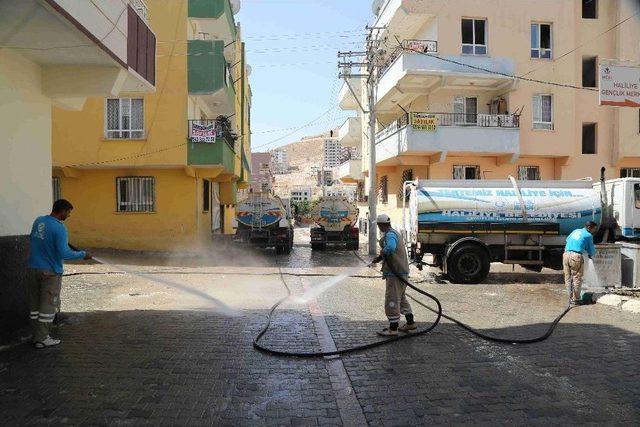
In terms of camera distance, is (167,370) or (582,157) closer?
(167,370)

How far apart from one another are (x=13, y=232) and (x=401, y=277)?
5266 millimetres

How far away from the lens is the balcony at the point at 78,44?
6312mm

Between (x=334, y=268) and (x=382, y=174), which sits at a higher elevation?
(x=382, y=174)

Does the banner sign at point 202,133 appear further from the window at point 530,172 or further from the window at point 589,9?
the window at point 589,9

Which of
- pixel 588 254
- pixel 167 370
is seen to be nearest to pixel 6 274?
pixel 167 370

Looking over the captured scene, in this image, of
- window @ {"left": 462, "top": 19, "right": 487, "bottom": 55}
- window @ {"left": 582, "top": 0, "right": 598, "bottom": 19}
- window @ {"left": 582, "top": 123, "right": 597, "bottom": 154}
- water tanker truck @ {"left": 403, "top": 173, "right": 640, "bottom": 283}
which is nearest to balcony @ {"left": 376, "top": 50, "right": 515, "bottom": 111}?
window @ {"left": 462, "top": 19, "right": 487, "bottom": 55}

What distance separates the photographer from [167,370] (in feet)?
18.3

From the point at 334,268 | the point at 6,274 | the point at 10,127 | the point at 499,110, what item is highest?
the point at 499,110

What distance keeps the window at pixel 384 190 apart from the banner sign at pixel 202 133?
11.8 m

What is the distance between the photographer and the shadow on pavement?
4.47m

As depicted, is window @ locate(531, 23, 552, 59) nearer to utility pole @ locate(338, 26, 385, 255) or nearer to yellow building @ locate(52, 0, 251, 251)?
utility pole @ locate(338, 26, 385, 255)

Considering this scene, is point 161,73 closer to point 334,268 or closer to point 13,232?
point 334,268

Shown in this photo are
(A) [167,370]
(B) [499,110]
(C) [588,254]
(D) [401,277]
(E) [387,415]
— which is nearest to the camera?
(E) [387,415]

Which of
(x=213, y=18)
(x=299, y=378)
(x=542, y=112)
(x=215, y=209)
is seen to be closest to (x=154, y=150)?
(x=213, y=18)
